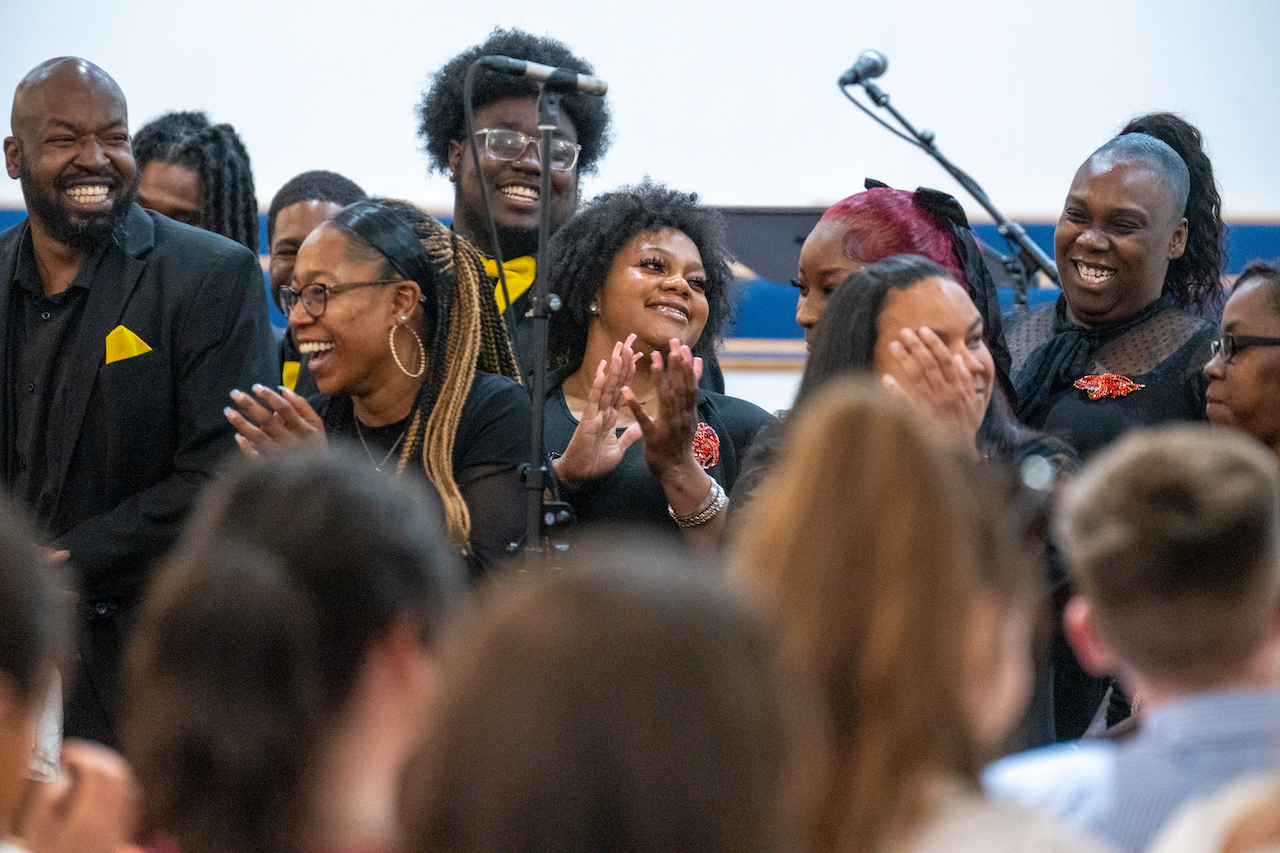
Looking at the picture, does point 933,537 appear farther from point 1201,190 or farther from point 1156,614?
point 1201,190

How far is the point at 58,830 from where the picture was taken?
1.21 meters

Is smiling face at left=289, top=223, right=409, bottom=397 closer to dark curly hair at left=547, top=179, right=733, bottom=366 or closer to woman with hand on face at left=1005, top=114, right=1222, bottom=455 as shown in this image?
dark curly hair at left=547, top=179, right=733, bottom=366

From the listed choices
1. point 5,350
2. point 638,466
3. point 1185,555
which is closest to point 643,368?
point 638,466

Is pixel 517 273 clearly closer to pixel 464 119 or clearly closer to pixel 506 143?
pixel 506 143

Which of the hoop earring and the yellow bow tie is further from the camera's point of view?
the yellow bow tie

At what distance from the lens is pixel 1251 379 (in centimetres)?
244

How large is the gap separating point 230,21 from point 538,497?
4.13 m

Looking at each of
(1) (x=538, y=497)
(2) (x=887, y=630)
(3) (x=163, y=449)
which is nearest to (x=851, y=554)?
(2) (x=887, y=630)

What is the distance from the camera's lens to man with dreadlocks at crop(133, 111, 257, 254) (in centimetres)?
377

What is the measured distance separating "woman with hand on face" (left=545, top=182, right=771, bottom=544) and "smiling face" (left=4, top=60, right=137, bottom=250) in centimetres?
98

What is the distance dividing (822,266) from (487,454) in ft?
2.55

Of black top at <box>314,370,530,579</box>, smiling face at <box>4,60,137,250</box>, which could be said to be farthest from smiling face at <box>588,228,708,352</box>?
smiling face at <box>4,60,137,250</box>

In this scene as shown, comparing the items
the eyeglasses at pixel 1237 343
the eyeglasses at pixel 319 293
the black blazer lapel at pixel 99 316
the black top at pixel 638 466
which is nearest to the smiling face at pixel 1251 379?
the eyeglasses at pixel 1237 343

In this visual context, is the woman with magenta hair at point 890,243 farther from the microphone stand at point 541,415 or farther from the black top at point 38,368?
the black top at point 38,368
